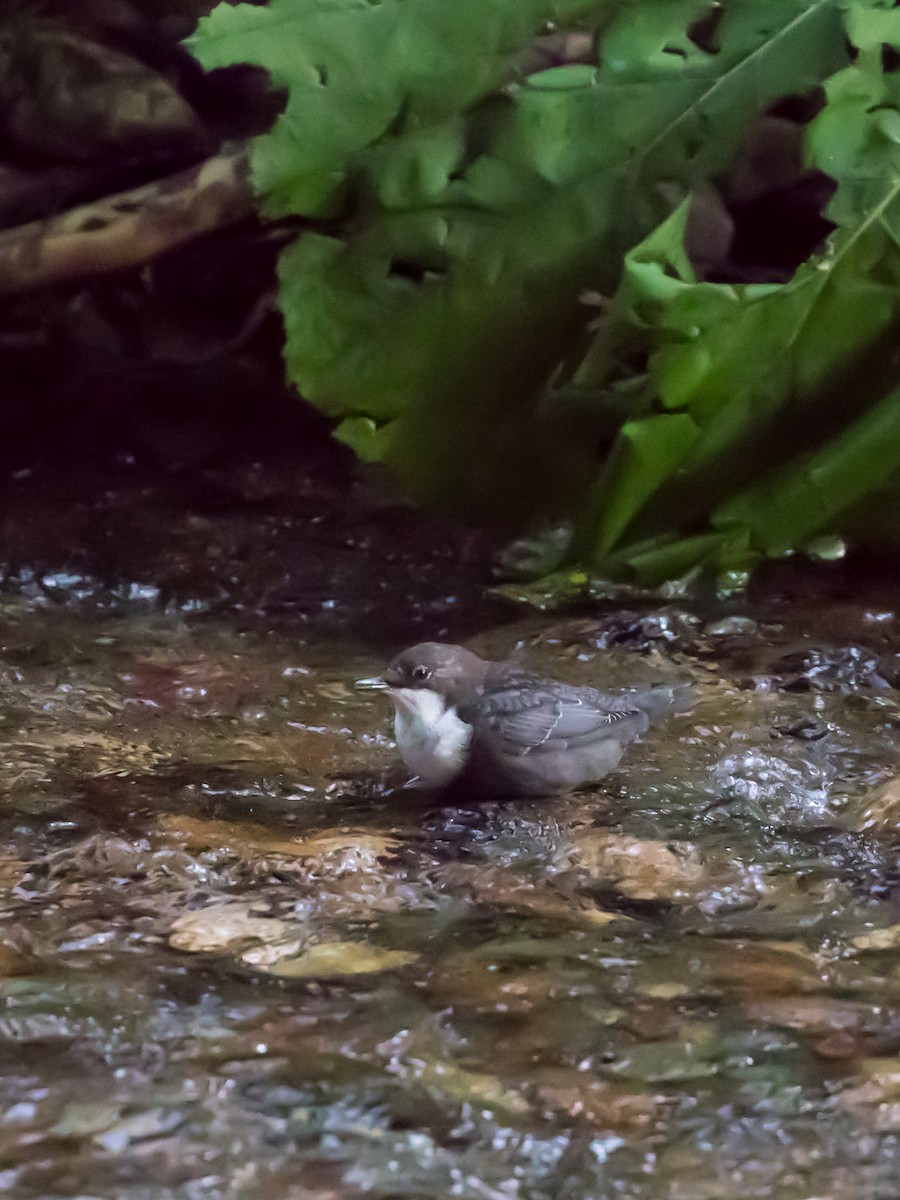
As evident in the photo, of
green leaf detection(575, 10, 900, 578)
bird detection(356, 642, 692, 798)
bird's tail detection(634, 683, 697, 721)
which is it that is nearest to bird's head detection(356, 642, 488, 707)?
bird detection(356, 642, 692, 798)

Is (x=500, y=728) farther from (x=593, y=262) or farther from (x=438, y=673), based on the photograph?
(x=593, y=262)

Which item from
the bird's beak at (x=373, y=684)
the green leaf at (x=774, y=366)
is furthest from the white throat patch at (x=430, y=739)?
the green leaf at (x=774, y=366)

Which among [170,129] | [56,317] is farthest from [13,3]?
[56,317]

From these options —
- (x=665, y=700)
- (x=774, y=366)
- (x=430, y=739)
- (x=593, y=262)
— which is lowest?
(x=665, y=700)

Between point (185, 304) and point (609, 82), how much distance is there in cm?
203

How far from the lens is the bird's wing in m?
2.92

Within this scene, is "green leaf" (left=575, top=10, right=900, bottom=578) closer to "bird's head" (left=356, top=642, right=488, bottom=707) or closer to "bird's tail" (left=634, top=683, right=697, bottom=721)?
"bird's tail" (left=634, top=683, right=697, bottom=721)

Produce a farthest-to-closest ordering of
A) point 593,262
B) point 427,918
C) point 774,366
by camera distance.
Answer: point 593,262 → point 774,366 → point 427,918

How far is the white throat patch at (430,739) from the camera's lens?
291 centimetres

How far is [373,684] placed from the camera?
127 inches

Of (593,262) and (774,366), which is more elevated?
(593,262)

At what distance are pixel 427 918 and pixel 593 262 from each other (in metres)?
2.20

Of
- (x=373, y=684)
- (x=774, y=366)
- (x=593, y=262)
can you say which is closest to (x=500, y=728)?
(x=373, y=684)

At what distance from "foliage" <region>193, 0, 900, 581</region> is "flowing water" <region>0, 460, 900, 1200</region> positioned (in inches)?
17.4
